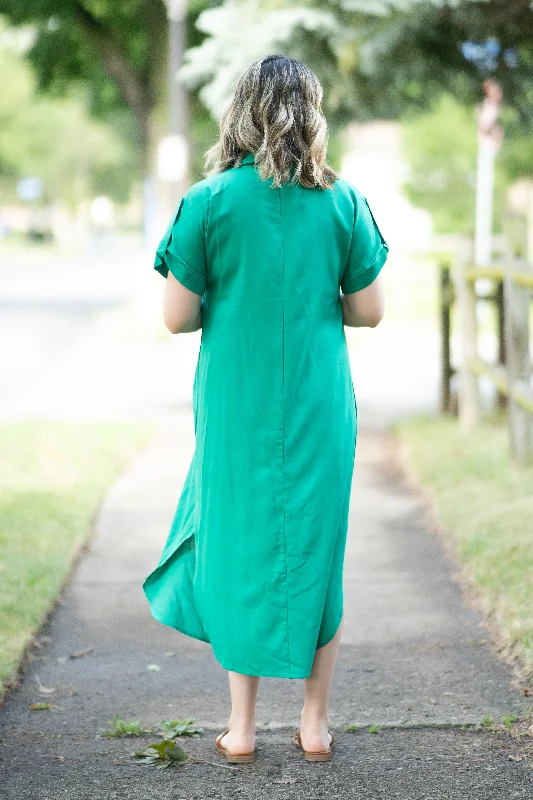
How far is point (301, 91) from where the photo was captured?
113 inches

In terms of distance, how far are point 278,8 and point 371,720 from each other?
5368mm

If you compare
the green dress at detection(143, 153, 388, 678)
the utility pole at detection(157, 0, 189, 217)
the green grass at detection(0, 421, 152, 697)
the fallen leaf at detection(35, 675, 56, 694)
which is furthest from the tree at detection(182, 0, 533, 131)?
the utility pole at detection(157, 0, 189, 217)

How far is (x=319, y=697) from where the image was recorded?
10.4ft

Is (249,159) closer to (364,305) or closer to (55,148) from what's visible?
(364,305)

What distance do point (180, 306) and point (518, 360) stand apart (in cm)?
410

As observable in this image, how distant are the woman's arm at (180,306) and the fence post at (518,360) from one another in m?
3.94

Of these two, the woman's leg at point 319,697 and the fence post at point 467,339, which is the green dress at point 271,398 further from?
the fence post at point 467,339

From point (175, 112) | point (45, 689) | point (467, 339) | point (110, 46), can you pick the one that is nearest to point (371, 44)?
point (467, 339)

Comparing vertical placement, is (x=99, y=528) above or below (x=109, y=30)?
below

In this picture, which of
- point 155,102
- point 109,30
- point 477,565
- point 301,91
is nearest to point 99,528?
point 477,565

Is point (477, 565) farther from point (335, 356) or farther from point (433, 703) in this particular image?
point (335, 356)

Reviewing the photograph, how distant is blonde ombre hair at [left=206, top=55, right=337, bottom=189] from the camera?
2.84 meters

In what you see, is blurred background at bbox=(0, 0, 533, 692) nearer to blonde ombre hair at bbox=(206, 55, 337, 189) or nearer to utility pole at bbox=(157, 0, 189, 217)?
utility pole at bbox=(157, 0, 189, 217)

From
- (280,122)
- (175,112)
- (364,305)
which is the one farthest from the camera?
(175,112)
